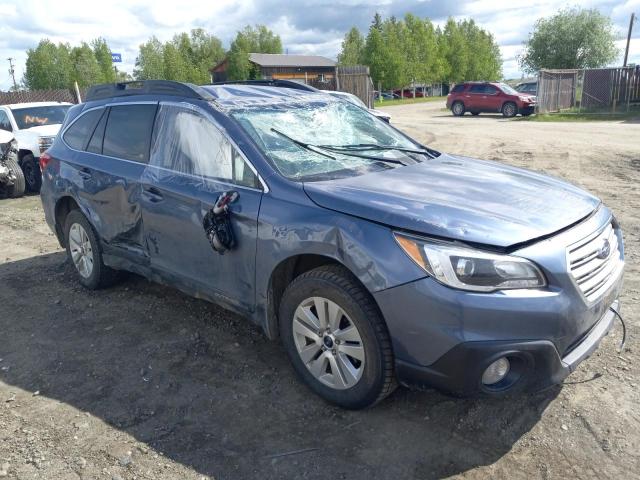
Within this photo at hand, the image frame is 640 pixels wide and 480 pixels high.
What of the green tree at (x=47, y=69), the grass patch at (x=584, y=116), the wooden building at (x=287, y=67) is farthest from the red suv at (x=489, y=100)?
the green tree at (x=47, y=69)

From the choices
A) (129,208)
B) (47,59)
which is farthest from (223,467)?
(47,59)

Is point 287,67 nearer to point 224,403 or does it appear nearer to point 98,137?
point 98,137

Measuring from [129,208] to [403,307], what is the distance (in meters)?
2.50

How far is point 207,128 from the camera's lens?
3615 millimetres

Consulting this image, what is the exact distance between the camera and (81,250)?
5.02 m

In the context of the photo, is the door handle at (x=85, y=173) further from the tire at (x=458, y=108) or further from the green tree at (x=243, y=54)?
the green tree at (x=243, y=54)

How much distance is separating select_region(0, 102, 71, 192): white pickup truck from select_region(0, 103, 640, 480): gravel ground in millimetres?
7177

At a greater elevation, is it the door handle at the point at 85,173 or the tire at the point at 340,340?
the door handle at the point at 85,173

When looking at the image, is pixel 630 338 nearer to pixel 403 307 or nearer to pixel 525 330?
pixel 525 330

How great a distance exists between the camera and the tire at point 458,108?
90.4 ft

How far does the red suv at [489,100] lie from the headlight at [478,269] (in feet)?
80.8

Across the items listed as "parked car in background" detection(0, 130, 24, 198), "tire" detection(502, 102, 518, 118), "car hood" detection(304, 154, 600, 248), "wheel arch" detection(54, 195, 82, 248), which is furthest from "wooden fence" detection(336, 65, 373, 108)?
"car hood" detection(304, 154, 600, 248)

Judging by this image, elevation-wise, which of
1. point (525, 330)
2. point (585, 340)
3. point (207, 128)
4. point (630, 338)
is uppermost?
point (207, 128)

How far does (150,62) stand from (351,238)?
63520mm
